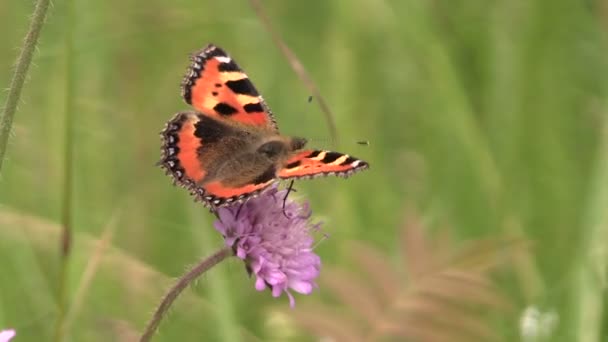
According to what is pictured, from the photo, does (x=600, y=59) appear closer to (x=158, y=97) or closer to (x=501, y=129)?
(x=501, y=129)

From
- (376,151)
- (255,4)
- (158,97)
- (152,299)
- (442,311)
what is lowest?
(152,299)

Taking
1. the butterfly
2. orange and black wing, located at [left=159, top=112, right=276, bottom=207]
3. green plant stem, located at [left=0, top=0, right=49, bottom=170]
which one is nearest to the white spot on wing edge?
the butterfly

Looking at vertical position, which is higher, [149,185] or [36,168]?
[149,185]

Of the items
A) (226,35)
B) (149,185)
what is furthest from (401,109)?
(149,185)

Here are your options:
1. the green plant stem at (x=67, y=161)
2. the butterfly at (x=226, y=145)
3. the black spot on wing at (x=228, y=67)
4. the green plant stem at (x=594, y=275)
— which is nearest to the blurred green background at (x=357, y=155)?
the green plant stem at (x=594, y=275)

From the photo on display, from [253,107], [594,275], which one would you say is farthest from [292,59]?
[594,275]

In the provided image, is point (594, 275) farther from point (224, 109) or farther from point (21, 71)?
point (21, 71)
